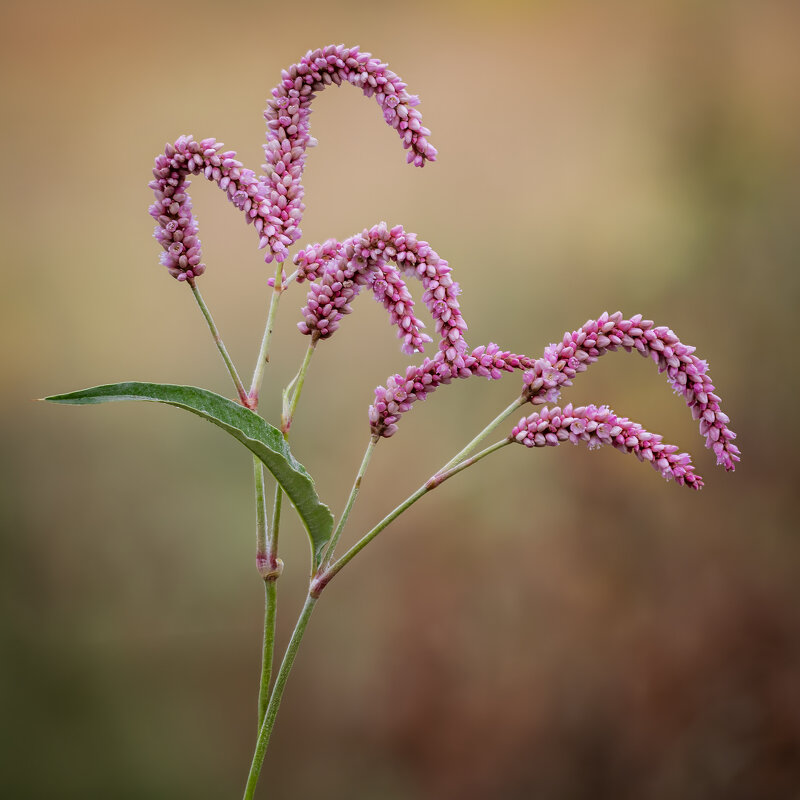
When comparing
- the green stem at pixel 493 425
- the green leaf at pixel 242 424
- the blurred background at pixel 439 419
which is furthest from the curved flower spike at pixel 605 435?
the blurred background at pixel 439 419

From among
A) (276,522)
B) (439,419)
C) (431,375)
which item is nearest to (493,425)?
(431,375)

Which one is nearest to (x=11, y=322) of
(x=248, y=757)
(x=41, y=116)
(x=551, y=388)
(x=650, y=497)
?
(x=41, y=116)

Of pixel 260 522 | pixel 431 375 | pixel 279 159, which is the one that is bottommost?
pixel 260 522

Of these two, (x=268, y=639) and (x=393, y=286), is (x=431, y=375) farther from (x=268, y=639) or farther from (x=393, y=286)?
(x=268, y=639)

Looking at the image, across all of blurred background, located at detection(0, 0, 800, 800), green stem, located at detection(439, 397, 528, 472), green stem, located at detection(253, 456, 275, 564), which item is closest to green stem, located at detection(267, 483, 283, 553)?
green stem, located at detection(253, 456, 275, 564)

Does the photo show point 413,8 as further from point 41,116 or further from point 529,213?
point 41,116

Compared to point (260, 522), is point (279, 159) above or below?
above
